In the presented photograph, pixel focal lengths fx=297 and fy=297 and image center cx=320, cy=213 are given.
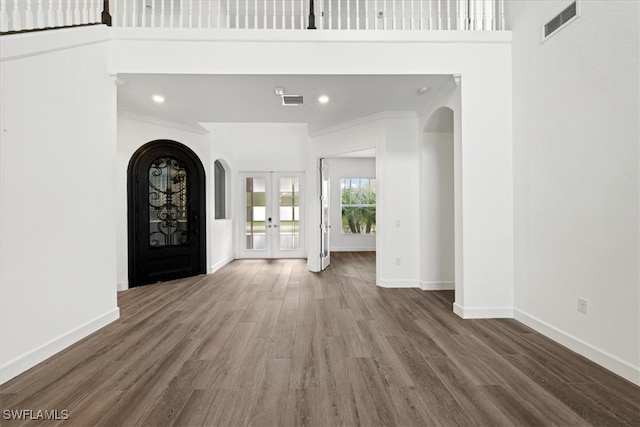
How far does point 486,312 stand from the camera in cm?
329

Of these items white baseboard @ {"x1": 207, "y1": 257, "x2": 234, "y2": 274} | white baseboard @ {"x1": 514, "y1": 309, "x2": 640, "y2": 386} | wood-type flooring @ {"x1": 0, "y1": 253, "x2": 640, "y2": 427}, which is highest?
white baseboard @ {"x1": 207, "y1": 257, "x2": 234, "y2": 274}

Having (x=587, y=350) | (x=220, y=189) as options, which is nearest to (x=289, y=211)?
(x=220, y=189)

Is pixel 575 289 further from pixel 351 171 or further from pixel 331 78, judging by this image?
pixel 351 171

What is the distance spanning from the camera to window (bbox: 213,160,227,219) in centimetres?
686

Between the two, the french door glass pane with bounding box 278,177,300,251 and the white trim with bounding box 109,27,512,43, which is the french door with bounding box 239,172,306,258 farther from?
the white trim with bounding box 109,27,512,43

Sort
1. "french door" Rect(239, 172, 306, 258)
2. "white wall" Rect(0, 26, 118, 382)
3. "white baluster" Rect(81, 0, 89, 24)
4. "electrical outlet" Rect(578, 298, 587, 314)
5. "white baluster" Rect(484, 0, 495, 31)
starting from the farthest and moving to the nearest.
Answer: "french door" Rect(239, 172, 306, 258) → "white baluster" Rect(484, 0, 495, 31) → "white baluster" Rect(81, 0, 89, 24) → "electrical outlet" Rect(578, 298, 587, 314) → "white wall" Rect(0, 26, 118, 382)

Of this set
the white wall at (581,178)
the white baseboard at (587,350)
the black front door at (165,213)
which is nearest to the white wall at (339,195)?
the black front door at (165,213)

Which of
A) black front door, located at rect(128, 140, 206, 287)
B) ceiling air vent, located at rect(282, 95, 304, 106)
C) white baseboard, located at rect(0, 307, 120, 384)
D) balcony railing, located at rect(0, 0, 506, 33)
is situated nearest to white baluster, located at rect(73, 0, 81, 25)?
balcony railing, located at rect(0, 0, 506, 33)

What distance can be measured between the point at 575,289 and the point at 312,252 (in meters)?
4.21

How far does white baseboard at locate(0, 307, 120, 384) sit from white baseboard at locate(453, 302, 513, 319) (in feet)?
12.6

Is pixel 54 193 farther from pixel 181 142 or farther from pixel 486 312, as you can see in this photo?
pixel 486 312

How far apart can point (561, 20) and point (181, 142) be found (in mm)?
5389

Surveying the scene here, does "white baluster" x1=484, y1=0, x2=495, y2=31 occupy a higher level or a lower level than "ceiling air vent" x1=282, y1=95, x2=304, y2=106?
higher

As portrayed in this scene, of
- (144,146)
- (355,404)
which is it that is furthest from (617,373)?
(144,146)
